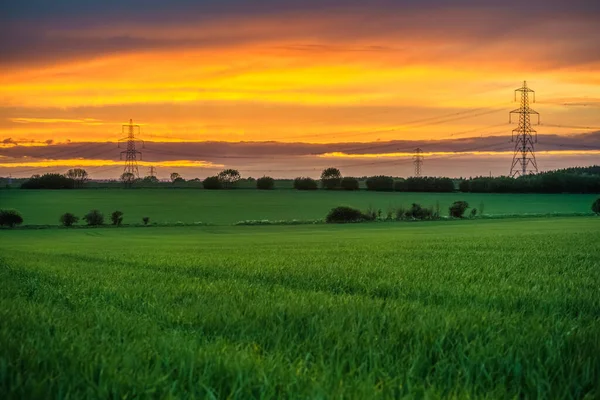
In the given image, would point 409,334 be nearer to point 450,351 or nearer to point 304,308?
point 450,351

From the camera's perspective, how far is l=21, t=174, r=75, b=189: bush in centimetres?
15800

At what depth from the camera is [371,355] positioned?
4.55m

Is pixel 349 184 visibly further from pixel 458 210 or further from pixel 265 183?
pixel 458 210

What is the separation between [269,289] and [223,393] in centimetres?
546

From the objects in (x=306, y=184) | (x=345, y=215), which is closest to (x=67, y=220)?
(x=345, y=215)

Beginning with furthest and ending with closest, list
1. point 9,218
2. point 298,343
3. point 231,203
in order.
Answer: point 231,203
point 9,218
point 298,343

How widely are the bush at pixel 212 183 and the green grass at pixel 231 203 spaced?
25.8ft

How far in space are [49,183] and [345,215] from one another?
3738 inches

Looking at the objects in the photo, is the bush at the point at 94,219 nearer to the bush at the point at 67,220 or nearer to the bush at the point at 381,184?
the bush at the point at 67,220

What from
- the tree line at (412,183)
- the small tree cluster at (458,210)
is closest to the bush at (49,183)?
the tree line at (412,183)

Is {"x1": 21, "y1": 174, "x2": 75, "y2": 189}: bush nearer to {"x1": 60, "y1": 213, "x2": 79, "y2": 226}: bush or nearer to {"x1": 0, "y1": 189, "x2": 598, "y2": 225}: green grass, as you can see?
{"x1": 0, "y1": 189, "x2": 598, "y2": 225}: green grass

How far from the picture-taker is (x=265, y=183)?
164250mm

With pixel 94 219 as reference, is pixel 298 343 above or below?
above

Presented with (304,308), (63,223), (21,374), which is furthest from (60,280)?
(63,223)
